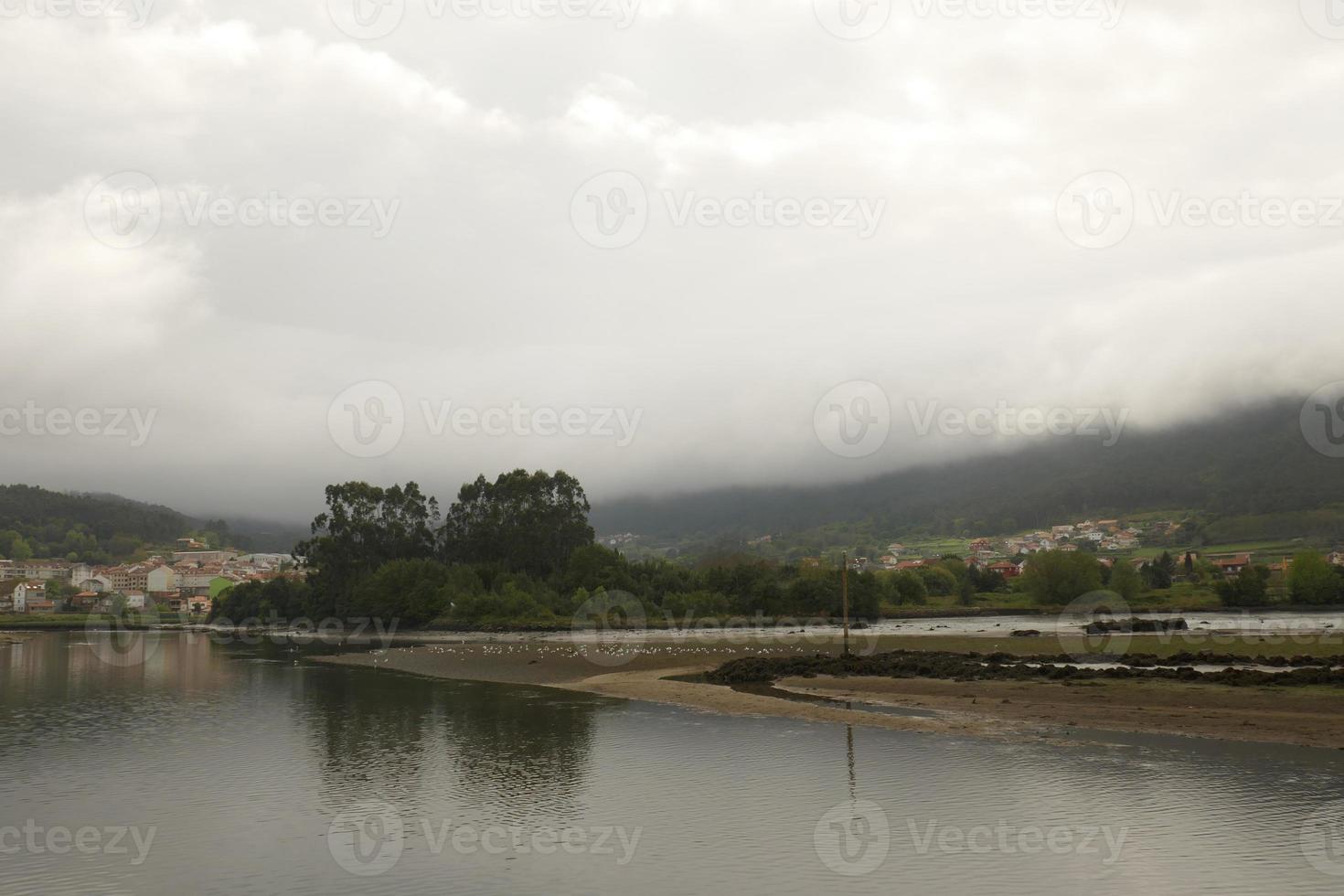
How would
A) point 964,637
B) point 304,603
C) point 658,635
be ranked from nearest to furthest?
1. point 964,637
2. point 658,635
3. point 304,603

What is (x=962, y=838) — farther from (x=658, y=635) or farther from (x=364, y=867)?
(x=658, y=635)

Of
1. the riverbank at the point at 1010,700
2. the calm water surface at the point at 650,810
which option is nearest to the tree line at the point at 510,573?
the riverbank at the point at 1010,700

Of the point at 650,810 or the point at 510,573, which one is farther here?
the point at 510,573

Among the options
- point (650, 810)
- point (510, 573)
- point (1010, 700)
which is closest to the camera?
point (650, 810)

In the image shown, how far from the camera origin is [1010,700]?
42.5m

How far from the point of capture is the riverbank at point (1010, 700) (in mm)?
34469

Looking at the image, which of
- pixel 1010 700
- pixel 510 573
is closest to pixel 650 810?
pixel 1010 700

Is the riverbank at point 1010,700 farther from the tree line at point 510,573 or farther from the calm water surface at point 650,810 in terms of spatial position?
the tree line at point 510,573

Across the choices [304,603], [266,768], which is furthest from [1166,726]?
[304,603]

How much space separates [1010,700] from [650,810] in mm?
23786

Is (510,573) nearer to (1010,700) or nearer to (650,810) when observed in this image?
(1010,700)

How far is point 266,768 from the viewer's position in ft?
Answer: 107

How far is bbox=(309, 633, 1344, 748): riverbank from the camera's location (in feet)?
113

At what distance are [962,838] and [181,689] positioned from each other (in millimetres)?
57985
